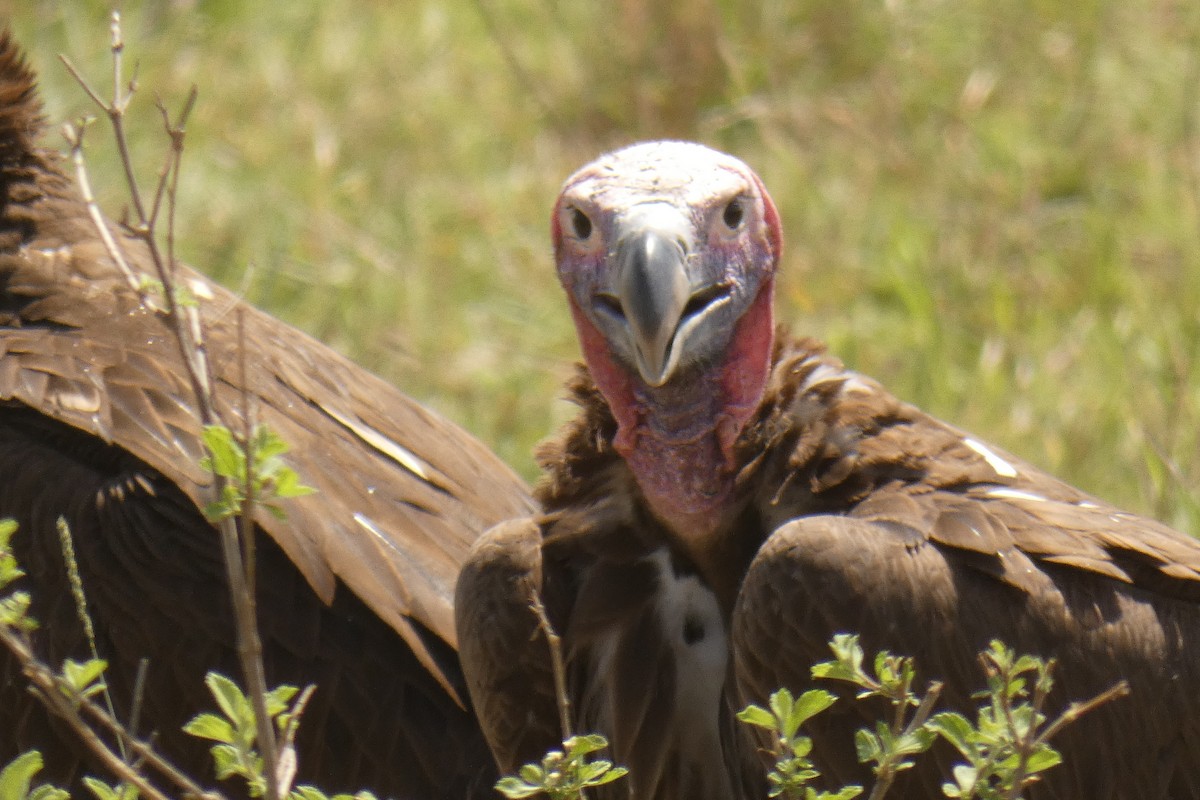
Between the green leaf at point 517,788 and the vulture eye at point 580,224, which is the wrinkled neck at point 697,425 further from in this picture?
the green leaf at point 517,788

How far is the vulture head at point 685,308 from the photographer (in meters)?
3.10

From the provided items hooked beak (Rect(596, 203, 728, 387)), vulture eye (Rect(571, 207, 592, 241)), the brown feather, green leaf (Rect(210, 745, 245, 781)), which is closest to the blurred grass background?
the brown feather

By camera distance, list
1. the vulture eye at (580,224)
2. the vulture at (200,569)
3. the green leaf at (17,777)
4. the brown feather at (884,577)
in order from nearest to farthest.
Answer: the green leaf at (17,777) → the brown feather at (884,577) → the vulture eye at (580,224) → the vulture at (200,569)

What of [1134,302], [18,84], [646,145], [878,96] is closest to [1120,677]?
[646,145]

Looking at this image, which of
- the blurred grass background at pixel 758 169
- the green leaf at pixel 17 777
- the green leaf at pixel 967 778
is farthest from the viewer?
the blurred grass background at pixel 758 169

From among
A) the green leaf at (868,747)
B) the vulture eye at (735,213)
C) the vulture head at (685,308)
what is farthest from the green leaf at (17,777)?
the vulture eye at (735,213)

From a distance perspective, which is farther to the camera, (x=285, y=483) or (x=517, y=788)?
(x=517, y=788)

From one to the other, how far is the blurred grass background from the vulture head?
6.91 feet

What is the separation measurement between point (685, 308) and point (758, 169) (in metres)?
3.50

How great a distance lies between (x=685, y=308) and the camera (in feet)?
10.2

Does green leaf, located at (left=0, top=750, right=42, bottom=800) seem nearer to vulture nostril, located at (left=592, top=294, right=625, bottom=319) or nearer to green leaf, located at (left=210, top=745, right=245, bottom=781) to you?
green leaf, located at (left=210, top=745, right=245, bottom=781)

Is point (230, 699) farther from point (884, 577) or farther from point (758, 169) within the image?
point (758, 169)

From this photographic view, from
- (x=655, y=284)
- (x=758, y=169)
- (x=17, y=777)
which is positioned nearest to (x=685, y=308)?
(x=655, y=284)

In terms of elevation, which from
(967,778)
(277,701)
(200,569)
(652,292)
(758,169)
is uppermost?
(652,292)
